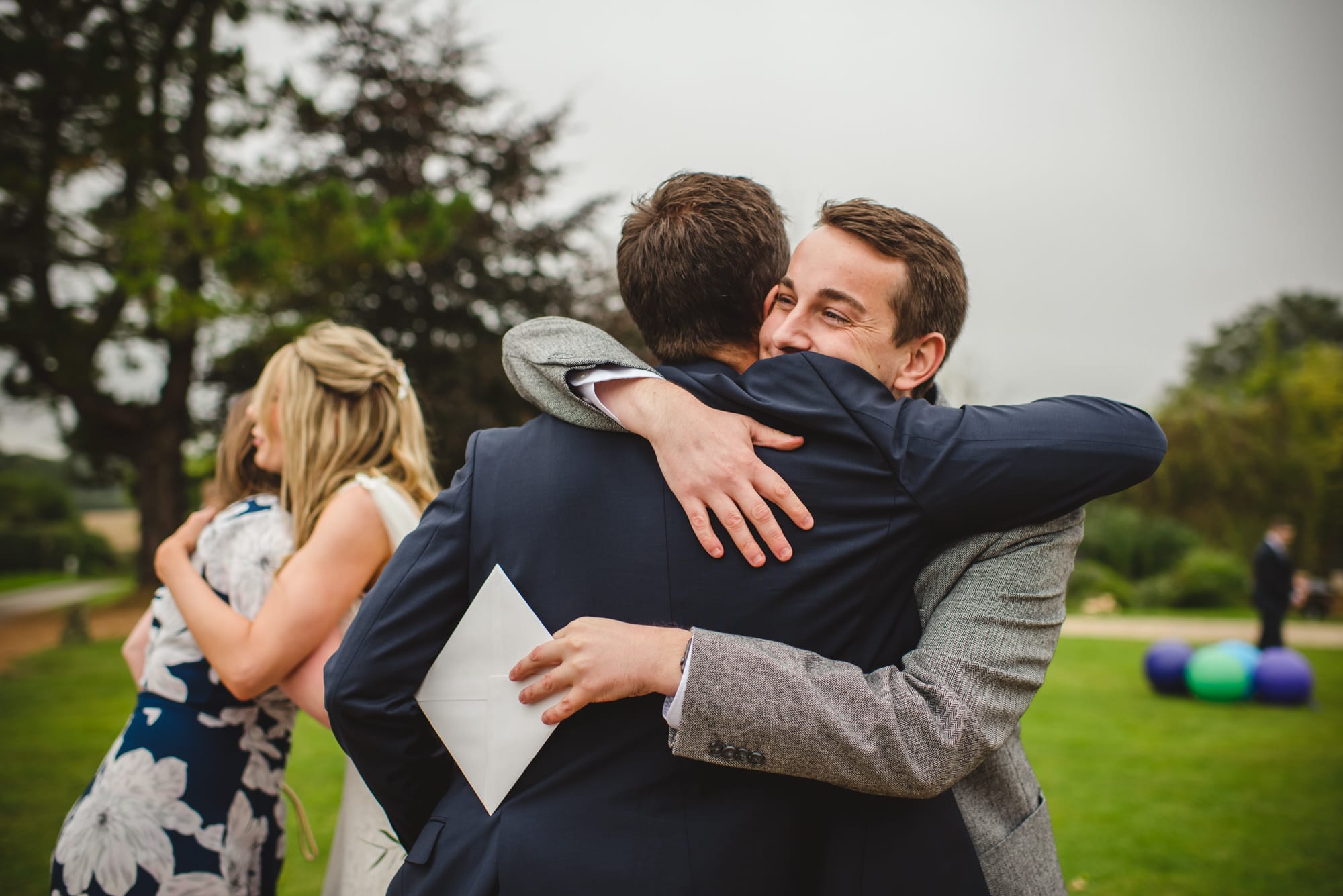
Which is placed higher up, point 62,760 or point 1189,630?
point 62,760

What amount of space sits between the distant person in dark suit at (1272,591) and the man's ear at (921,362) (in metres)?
12.1

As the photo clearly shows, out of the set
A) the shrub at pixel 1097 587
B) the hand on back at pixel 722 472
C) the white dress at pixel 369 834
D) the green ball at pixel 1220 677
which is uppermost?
the hand on back at pixel 722 472

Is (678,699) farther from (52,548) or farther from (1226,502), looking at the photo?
(52,548)

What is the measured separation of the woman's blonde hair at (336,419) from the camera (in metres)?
2.20

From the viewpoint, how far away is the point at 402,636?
4.56 feet

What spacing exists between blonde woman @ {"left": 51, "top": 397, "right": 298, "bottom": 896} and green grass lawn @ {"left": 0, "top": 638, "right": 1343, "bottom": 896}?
3019 mm

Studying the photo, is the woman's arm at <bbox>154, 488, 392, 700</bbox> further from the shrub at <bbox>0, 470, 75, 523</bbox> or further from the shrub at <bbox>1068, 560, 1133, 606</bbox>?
the shrub at <bbox>0, 470, 75, 523</bbox>

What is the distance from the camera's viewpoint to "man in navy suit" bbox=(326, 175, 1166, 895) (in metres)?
1.24

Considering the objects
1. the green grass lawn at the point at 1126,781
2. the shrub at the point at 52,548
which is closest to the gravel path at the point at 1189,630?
the green grass lawn at the point at 1126,781

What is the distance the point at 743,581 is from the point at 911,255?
69 centimetres

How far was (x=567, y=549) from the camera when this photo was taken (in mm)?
1304

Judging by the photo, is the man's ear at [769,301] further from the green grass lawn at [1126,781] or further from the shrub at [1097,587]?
the shrub at [1097,587]

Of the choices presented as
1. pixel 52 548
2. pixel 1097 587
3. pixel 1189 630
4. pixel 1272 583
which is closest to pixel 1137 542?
pixel 1097 587

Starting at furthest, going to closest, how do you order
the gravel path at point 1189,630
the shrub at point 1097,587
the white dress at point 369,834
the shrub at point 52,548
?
1. the shrub at point 52,548
2. the shrub at point 1097,587
3. the gravel path at point 1189,630
4. the white dress at point 369,834
